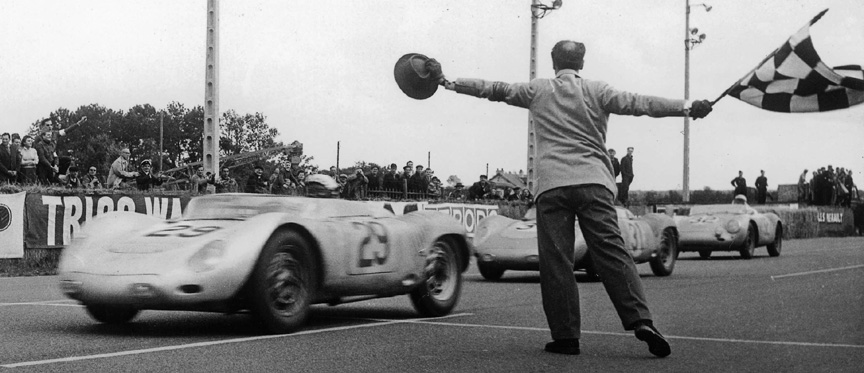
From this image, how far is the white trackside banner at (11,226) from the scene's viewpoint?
14219 mm

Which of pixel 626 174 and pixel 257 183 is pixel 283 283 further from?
pixel 626 174

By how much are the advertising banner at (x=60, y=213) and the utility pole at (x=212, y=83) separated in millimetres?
4986

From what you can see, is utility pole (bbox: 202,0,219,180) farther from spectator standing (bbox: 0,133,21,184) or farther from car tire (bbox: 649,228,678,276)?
car tire (bbox: 649,228,678,276)

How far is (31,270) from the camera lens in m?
14.5

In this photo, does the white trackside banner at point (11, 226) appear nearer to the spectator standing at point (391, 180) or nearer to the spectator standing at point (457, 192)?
the spectator standing at point (391, 180)

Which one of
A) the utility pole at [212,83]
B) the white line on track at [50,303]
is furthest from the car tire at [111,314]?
the utility pole at [212,83]

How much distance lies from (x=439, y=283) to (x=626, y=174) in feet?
68.8

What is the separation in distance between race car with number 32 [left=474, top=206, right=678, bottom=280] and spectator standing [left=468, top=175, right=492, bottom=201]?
12.1 meters

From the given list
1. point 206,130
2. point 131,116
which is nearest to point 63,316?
point 206,130

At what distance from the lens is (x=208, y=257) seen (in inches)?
272

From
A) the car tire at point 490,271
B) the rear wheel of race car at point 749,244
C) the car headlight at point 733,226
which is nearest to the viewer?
the car tire at point 490,271

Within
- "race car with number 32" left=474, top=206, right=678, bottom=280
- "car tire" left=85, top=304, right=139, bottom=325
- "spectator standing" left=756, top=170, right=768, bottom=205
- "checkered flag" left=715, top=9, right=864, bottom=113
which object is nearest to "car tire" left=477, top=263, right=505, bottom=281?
"race car with number 32" left=474, top=206, right=678, bottom=280

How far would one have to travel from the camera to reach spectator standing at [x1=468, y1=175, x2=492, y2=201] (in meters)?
27.2

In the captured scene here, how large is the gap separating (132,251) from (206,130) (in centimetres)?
1406
